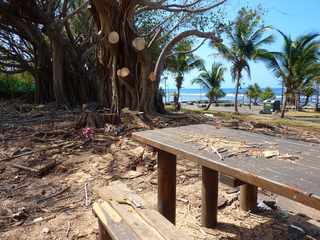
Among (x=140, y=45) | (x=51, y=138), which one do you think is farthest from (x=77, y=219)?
(x=140, y=45)

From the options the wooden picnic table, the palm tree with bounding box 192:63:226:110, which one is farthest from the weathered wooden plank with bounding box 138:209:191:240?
the palm tree with bounding box 192:63:226:110

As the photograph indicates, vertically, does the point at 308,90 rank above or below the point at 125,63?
below

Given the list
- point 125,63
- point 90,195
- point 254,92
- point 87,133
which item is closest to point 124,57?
point 125,63

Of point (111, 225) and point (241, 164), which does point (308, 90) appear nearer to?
point (241, 164)

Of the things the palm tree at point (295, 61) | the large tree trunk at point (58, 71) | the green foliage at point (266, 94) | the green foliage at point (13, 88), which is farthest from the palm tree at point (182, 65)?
the green foliage at point (266, 94)

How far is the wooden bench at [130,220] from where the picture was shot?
168cm

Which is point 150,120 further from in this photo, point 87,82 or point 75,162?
point 87,82

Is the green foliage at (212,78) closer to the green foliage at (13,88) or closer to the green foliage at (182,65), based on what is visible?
the green foliage at (182,65)

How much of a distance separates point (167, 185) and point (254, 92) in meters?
31.4

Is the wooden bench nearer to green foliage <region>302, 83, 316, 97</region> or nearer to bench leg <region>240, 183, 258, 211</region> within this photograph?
bench leg <region>240, 183, 258, 211</region>

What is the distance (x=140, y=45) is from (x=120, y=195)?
483 centimetres

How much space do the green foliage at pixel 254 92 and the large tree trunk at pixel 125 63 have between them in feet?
88.1

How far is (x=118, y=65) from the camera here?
22.4 feet

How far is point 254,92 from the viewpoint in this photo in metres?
32.5
